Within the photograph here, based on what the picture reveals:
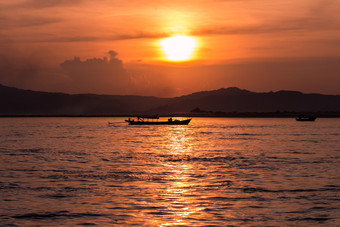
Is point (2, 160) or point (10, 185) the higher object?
point (2, 160)

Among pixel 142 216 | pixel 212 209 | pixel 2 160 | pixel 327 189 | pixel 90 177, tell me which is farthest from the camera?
pixel 2 160

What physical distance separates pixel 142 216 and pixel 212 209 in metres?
3.65

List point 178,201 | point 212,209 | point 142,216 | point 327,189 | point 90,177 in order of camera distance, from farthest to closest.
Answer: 1. point 90,177
2. point 327,189
3. point 178,201
4. point 212,209
5. point 142,216

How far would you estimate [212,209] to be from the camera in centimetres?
2269

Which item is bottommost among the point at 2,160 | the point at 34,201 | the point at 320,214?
the point at 320,214

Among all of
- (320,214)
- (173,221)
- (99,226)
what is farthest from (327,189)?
(99,226)

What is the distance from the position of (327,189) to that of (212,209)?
934 centimetres

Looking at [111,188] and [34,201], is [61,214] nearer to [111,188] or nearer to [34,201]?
[34,201]

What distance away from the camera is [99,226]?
19672 millimetres

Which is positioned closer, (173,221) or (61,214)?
(173,221)

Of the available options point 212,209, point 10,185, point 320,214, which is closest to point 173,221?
point 212,209

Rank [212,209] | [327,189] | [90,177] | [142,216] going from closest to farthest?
[142,216]
[212,209]
[327,189]
[90,177]

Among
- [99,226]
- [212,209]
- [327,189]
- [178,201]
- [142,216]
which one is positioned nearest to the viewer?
[99,226]

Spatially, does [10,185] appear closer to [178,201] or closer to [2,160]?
[178,201]
